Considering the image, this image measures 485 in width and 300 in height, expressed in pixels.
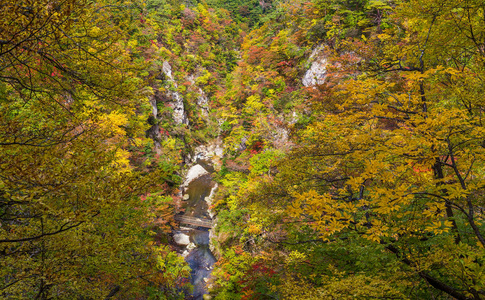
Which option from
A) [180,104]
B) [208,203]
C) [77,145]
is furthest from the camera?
[180,104]

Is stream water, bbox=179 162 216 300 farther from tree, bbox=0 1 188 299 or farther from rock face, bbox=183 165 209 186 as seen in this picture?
tree, bbox=0 1 188 299

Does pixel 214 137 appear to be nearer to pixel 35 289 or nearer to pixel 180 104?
pixel 180 104

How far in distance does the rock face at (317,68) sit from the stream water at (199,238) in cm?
1148

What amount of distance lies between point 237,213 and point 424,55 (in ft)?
27.0

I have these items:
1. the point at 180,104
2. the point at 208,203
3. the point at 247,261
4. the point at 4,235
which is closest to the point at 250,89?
the point at 180,104

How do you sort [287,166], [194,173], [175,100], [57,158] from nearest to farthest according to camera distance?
[57,158] < [287,166] < [194,173] < [175,100]

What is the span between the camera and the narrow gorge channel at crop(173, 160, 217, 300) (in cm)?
1134

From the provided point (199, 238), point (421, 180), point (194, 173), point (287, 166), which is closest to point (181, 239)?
point (199, 238)

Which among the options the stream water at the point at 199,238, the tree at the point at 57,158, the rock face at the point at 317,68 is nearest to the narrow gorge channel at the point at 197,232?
the stream water at the point at 199,238

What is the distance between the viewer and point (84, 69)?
2.93m

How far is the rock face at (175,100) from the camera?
19.7 metres

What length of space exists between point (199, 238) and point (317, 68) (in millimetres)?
13860

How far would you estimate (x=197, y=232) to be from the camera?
14289mm

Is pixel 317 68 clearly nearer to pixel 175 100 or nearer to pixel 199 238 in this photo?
pixel 175 100
